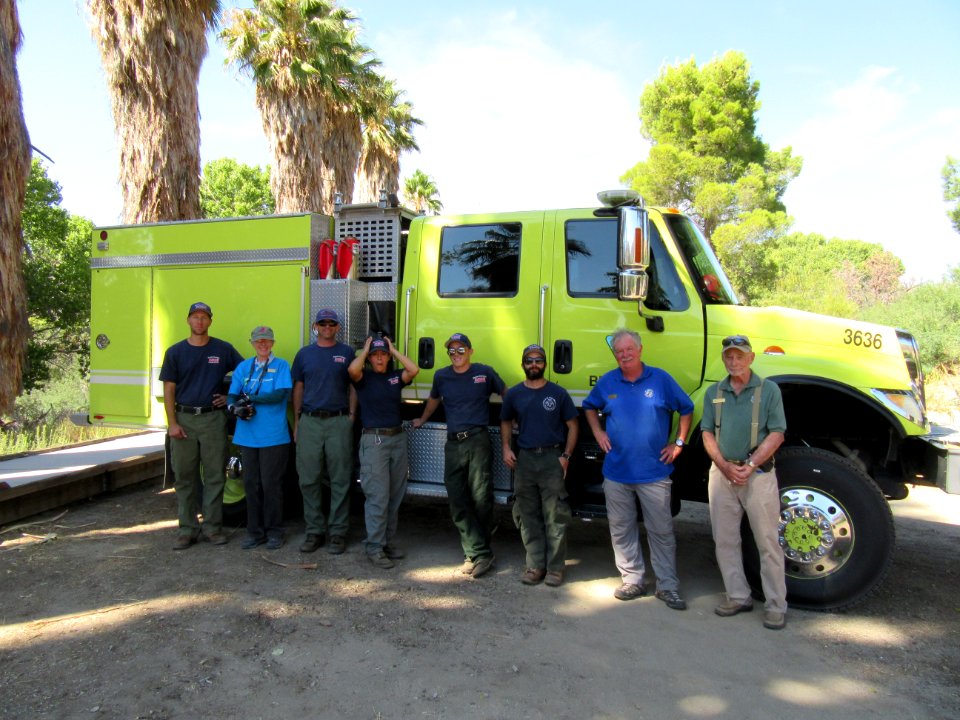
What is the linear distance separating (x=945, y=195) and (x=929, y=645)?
26.1 meters

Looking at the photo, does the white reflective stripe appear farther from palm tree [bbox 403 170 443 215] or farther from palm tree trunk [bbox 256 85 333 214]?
palm tree [bbox 403 170 443 215]

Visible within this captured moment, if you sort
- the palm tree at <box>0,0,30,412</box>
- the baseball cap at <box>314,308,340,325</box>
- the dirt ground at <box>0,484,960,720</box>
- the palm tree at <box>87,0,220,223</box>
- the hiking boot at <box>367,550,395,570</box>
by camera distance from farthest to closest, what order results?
1. the palm tree at <box>87,0,220,223</box>
2. the palm tree at <box>0,0,30,412</box>
3. the baseball cap at <box>314,308,340,325</box>
4. the hiking boot at <box>367,550,395,570</box>
5. the dirt ground at <box>0,484,960,720</box>

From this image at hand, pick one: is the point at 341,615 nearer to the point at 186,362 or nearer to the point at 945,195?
the point at 186,362

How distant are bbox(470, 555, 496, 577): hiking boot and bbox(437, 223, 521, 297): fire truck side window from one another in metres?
1.99

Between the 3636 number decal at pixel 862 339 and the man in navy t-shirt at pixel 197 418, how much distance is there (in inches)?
183

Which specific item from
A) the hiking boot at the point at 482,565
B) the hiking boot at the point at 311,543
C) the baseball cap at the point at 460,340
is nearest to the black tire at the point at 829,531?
the hiking boot at the point at 482,565

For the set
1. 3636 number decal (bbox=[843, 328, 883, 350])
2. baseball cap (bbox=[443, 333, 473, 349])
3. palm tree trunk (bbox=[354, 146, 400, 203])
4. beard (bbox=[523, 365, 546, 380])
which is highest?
palm tree trunk (bbox=[354, 146, 400, 203])

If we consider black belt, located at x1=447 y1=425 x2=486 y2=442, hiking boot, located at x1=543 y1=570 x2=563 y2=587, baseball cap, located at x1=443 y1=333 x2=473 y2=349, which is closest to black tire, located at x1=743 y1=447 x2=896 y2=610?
hiking boot, located at x1=543 y1=570 x2=563 y2=587

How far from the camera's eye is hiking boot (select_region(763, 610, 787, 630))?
13.0ft

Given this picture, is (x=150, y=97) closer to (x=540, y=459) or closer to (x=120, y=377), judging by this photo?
(x=120, y=377)

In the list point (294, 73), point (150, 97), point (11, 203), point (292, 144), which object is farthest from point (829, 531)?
point (294, 73)

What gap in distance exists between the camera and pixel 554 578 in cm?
464

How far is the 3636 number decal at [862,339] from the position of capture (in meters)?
4.47

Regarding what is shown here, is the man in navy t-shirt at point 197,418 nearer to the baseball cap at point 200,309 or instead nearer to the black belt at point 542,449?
the baseball cap at point 200,309
